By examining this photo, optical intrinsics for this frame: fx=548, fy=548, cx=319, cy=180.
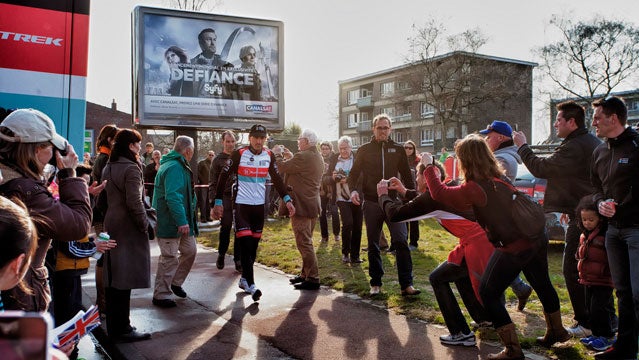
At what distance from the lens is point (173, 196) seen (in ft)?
20.7

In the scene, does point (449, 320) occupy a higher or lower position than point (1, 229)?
lower

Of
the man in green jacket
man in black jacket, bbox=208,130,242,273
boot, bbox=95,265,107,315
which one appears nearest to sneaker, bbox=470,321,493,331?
the man in green jacket

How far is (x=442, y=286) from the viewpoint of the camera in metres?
4.93

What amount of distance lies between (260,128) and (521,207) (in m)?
3.73

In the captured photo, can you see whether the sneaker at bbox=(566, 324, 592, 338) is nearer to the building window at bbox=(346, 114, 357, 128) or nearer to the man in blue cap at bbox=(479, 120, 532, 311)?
the man in blue cap at bbox=(479, 120, 532, 311)

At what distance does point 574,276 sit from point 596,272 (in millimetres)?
440

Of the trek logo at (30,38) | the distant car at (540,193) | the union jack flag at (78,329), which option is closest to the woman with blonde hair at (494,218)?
the union jack flag at (78,329)

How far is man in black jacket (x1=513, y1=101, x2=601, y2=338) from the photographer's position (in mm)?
5039

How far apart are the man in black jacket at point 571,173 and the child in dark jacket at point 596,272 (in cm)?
20

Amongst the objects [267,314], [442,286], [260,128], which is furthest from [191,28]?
[442,286]

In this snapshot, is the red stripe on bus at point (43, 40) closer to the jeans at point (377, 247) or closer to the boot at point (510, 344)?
the jeans at point (377, 247)

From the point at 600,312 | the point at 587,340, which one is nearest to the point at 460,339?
the point at 587,340

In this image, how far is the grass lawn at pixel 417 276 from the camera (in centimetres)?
518

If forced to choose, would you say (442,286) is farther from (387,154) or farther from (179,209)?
(179,209)
